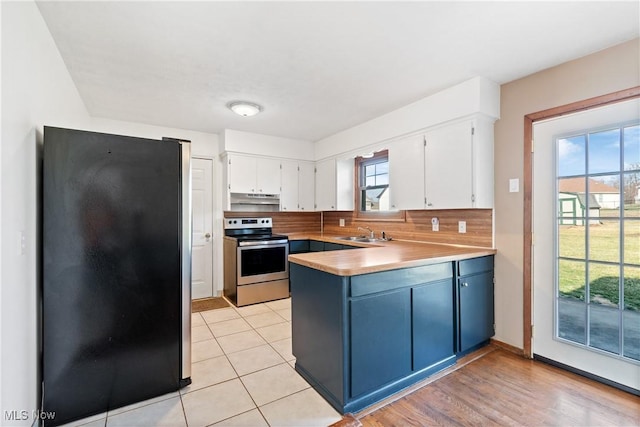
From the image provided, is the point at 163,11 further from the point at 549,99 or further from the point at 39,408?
the point at 549,99

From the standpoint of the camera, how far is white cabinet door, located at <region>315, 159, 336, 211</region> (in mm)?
4480

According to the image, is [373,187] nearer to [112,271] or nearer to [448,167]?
[448,167]

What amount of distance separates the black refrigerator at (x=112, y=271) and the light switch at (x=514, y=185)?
2.71 m

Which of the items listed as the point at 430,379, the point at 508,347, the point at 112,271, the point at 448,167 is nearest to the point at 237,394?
the point at 112,271

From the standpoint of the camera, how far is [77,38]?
1966 millimetres

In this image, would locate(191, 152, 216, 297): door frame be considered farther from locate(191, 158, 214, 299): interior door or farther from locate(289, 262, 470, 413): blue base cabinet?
locate(289, 262, 470, 413): blue base cabinet

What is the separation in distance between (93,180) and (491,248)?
3.18m

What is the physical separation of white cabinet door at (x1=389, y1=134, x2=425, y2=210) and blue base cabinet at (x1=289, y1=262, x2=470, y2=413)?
38.5 inches

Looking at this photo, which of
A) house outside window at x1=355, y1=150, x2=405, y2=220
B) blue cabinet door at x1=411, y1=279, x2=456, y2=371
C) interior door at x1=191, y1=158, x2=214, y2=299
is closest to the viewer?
blue cabinet door at x1=411, y1=279, x2=456, y2=371

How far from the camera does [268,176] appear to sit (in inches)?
175

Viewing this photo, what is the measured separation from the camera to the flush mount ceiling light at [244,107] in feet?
10.1

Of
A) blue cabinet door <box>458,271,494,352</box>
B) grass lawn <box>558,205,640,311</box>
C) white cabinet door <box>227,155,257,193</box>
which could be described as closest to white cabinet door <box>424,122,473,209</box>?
blue cabinet door <box>458,271,494,352</box>

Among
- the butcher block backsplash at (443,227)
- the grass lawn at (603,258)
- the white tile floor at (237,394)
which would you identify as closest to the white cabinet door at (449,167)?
the butcher block backsplash at (443,227)

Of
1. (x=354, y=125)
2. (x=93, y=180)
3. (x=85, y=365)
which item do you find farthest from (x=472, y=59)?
(x=85, y=365)
